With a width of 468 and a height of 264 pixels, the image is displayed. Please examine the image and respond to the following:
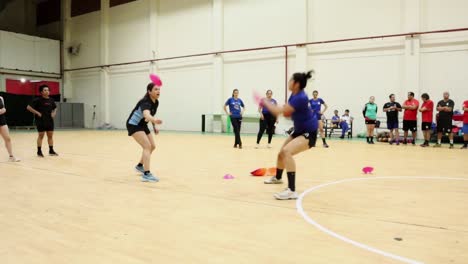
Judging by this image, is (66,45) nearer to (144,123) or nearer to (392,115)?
(392,115)

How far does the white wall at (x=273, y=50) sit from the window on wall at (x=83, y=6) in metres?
0.48

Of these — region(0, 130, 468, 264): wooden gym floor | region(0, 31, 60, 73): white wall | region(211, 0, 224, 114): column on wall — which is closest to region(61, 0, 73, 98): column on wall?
region(0, 31, 60, 73): white wall

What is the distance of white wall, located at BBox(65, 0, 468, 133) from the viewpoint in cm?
1672

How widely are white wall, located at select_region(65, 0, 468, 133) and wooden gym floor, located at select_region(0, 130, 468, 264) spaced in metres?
10.7

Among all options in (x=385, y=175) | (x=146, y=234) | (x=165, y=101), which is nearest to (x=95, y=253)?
(x=146, y=234)

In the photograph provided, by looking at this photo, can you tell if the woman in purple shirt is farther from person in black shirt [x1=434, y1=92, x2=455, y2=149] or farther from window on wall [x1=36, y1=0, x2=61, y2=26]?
window on wall [x1=36, y1=0, x2=61, y2=26]

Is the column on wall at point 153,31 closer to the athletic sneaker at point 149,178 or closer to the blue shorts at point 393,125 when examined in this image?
the blue shorts at point 393,125

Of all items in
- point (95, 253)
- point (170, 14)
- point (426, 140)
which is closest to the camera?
point (95, 253)

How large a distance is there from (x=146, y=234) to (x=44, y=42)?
32138 millimetres

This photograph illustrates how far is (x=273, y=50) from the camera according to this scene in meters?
21.1

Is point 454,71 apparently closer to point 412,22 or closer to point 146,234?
point 412,22

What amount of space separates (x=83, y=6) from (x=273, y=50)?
1802 cm

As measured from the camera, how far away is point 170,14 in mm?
25438

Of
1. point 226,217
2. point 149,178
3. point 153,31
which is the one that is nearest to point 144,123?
point 149,178
